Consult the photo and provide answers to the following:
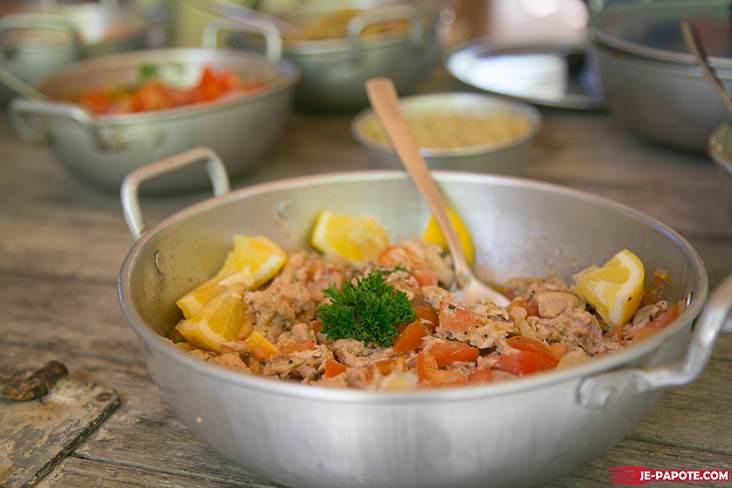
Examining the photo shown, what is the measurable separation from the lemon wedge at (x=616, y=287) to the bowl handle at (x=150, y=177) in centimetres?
69

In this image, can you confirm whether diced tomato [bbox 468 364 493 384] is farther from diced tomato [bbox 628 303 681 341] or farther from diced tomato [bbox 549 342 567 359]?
diced tomato [bbox 628 303 681 341]

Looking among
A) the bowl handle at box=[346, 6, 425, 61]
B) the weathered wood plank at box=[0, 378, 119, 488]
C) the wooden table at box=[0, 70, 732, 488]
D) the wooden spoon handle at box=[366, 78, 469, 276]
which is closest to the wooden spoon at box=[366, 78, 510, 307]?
the wooden spoon handle at box=[366, 78, 469, 276]

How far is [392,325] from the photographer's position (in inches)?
38.9

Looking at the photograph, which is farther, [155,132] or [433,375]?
[155,132]

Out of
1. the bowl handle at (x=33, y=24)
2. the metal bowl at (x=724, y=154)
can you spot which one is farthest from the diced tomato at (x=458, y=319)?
the bowl handle at (x=33, y=24)

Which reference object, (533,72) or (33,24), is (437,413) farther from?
(33,24)

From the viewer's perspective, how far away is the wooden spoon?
3.93 feet

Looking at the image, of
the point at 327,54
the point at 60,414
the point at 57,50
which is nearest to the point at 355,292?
the point at 60,414

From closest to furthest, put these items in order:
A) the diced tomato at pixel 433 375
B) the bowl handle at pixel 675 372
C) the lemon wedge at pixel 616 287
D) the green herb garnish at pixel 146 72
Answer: the bowl handle at pixel 675 372 → the diced tomato at pixel 433 375 → the lemon wedge at pixel 616 287 → the green herb garnish at pixel 146 72

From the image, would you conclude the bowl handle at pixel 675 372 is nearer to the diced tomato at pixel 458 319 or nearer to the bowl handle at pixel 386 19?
the diced tomato at pixel 458 319

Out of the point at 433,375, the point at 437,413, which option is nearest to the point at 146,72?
the point at 433,375

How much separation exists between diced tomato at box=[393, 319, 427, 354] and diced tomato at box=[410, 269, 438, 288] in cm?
17

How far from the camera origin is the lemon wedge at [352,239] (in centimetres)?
128

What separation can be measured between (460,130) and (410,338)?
104 cm
